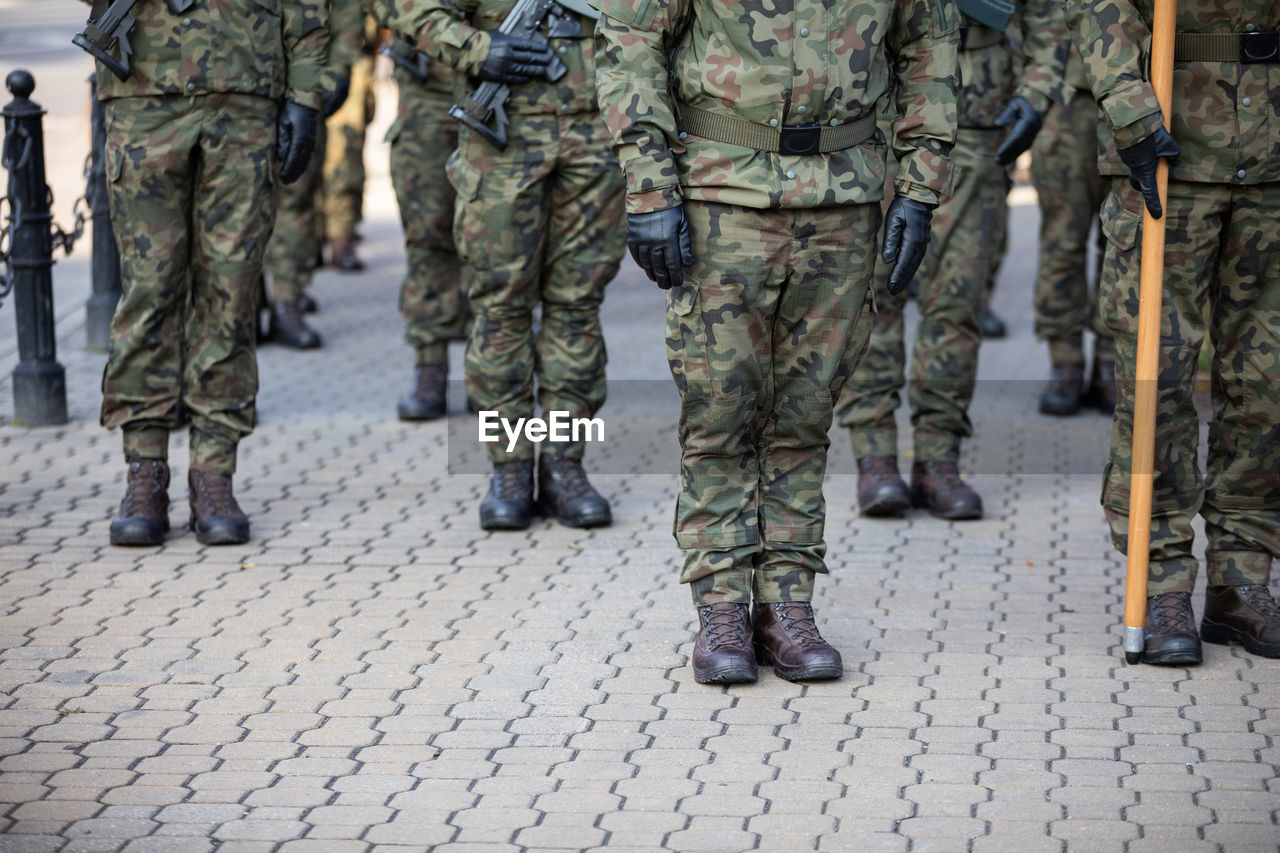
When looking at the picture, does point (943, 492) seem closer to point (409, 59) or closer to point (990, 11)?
point (990, 11)

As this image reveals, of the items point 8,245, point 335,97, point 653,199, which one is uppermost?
point 335,97

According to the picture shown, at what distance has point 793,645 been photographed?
431 cm

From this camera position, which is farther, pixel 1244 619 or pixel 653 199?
pixel 1244 619

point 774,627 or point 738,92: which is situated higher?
point 738,92

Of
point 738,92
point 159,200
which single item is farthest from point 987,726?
point 159,200

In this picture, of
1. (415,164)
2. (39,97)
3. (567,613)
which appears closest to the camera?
(567,613)

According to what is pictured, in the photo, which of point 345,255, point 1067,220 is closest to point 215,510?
point 1067,220

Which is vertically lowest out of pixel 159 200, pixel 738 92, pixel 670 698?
pixel 670 698

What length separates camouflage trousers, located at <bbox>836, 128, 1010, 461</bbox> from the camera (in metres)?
5.87

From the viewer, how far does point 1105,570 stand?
17.2ft

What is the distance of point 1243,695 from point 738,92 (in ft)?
6.77

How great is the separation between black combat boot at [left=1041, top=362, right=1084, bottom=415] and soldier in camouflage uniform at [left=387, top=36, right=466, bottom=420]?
2784mm

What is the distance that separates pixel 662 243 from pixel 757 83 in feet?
1.55

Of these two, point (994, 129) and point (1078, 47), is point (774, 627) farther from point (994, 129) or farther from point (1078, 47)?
point (994, 129)
